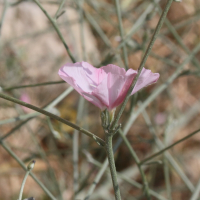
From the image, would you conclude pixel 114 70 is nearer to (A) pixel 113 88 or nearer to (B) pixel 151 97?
(A) pixel 113 88

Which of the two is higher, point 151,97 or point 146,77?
point 151,97

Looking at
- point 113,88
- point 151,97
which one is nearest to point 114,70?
point 113,88

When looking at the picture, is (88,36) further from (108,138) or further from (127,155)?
(108,138)

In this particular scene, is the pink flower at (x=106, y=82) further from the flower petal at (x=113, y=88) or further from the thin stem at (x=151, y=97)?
the thin stem at (x=151, y=97)

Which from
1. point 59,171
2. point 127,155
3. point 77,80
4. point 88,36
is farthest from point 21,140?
point 77,80

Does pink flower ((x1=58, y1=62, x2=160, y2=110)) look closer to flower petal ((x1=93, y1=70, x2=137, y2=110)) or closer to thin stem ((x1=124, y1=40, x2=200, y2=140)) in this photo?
flower petal ((x1=93, y1=70, x2=137, y2=110))

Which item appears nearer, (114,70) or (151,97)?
(114,70)

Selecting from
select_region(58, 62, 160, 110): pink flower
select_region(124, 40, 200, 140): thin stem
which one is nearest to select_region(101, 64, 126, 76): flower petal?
select_region(58, 62, 160, 110): pink flower

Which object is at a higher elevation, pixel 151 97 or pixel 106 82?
pixel 151 97

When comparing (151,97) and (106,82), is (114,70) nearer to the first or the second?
(106,82)
